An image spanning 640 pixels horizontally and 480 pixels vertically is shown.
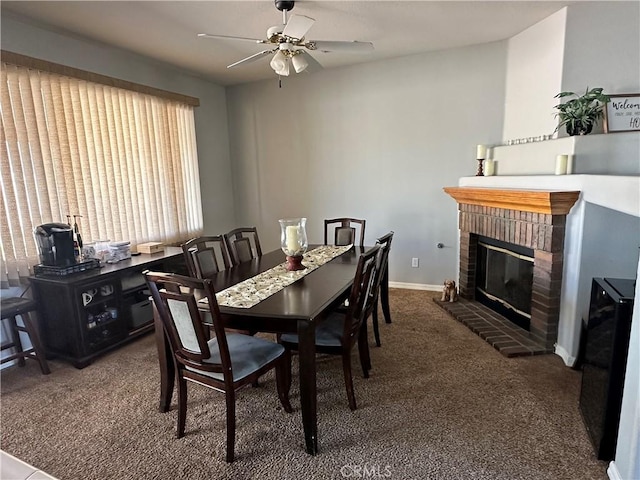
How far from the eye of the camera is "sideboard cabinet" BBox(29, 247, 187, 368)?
2748 millimetres

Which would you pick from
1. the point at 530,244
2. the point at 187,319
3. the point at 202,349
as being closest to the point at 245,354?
the point at 202,349

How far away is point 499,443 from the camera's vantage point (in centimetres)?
190

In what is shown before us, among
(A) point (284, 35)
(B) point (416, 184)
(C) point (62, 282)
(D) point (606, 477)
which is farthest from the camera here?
(B) point (416, 184)

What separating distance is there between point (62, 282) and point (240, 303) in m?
1.64

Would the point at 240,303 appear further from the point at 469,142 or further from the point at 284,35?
the point at 469,142

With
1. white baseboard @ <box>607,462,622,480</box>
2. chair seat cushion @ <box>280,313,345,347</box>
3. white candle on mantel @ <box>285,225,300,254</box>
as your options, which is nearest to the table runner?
white candle on mantel @ <box>285,225,300,254</box>

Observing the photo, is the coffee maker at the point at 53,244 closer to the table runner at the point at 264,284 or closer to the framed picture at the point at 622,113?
the table runner at the point at 264,284

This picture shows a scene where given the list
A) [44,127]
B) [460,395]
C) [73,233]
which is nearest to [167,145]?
[44,127]

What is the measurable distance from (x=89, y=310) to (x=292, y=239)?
1724mm

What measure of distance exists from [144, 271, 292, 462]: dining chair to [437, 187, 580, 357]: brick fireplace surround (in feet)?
6.51

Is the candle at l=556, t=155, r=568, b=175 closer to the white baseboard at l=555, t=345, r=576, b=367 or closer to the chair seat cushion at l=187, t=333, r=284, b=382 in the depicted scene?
the white baseboard at l=555, t=345, r=576, b=367

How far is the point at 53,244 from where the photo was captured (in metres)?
2.81

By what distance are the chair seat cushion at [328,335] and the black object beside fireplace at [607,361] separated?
4.44ft

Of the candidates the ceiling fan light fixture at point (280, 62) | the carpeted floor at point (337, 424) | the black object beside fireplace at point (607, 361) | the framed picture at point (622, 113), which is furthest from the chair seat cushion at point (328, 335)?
the framed picture at point (622, 113)
